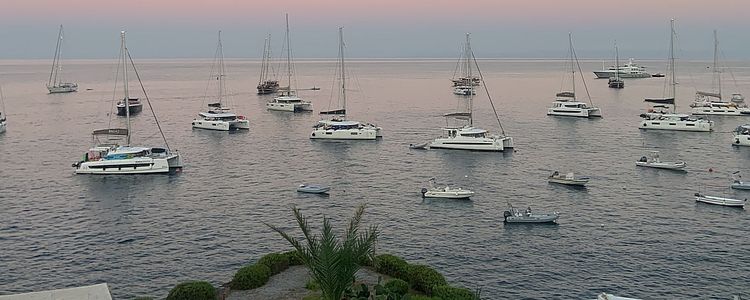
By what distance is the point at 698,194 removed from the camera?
5762cm

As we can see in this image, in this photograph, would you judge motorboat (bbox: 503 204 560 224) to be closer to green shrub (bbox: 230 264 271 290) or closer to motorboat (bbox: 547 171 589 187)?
motorboat (bbox: 547 171 589 187)

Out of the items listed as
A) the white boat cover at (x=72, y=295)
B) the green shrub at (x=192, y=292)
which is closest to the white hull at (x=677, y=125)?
the green shrub at (x=192, y=292)

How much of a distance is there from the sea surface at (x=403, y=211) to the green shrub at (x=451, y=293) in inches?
344

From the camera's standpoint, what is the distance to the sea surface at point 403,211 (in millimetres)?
40094

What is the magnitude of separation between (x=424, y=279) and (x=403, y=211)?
79.5 feet

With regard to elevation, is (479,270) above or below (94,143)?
below

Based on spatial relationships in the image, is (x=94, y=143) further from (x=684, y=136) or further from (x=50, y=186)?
(x=684, y=136)

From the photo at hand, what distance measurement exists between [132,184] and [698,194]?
2151 inches

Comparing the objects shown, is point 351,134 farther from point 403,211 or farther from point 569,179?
point 403,211

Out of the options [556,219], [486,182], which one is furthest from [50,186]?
[556,219]

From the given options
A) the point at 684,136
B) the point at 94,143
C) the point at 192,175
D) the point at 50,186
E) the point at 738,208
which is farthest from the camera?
the point at 684,136

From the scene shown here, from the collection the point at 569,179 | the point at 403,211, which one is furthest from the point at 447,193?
the point at 569,179

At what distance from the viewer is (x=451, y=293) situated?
28.5m

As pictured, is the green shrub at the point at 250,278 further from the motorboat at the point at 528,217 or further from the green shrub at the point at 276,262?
the motorboat at the point at 528,217
